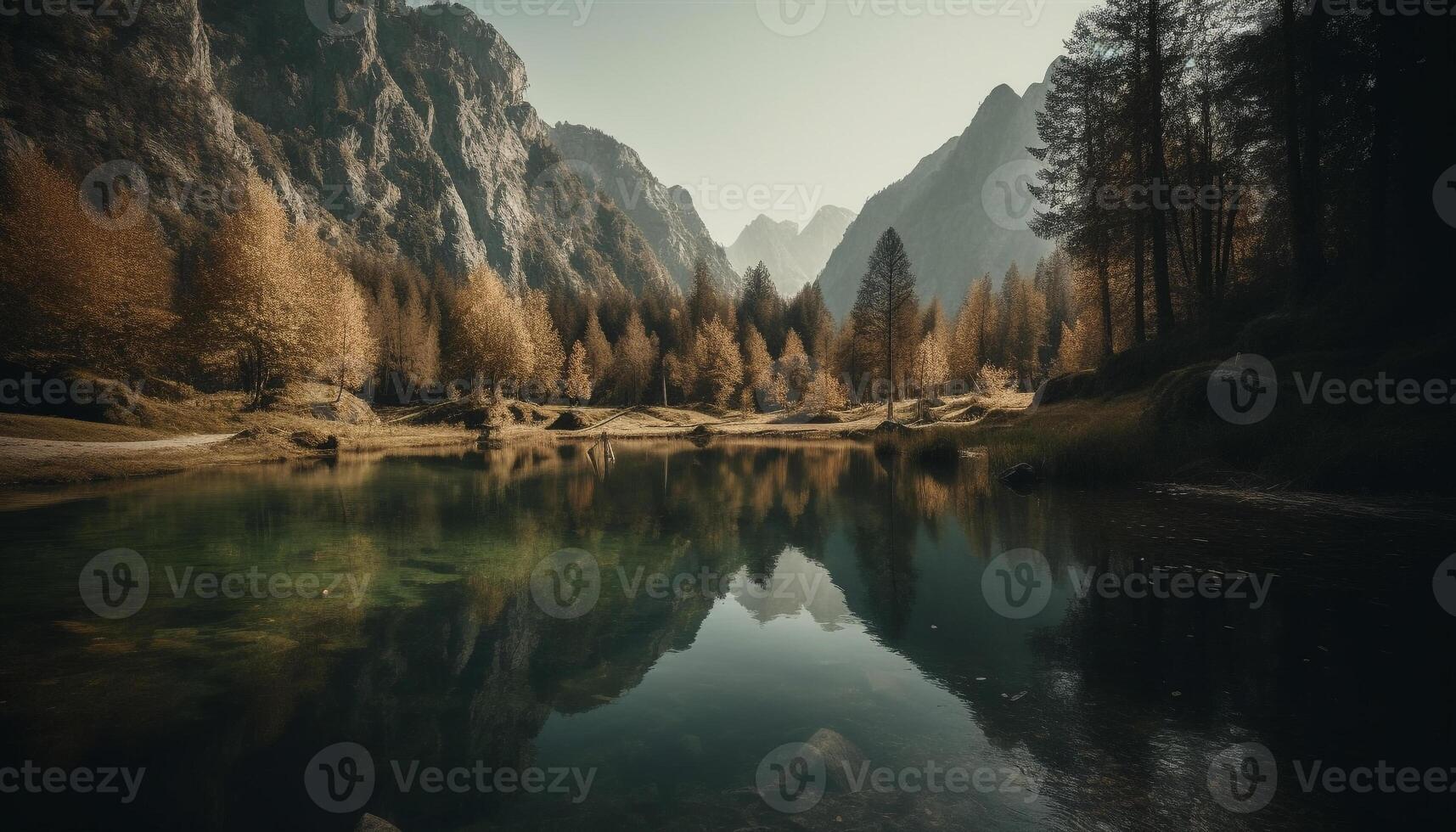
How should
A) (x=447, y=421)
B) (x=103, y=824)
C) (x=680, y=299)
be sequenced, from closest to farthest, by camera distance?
(x=103, y=824) → (x=447, y=421) → (x=680, y=299)

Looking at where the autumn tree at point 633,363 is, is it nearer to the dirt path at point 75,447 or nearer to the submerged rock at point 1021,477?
the dirt path at point 75,447

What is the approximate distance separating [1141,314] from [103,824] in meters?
34.4

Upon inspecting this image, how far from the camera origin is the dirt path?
2178 centimetres

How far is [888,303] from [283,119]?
166664 mm

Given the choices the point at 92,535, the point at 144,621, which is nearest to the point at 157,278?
the point at 92,535

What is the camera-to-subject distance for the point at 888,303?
183 ft

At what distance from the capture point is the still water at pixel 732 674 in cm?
475

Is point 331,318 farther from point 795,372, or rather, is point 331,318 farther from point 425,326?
point 795,372

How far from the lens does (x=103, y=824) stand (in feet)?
14.5

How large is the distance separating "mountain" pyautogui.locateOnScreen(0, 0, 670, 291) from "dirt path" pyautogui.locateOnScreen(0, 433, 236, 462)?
6184cm

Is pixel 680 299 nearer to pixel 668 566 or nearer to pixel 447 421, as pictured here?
pixel 447 421

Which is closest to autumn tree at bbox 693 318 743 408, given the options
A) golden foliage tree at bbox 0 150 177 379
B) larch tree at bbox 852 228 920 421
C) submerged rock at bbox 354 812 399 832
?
larch tree at bbox 852 228 920 421

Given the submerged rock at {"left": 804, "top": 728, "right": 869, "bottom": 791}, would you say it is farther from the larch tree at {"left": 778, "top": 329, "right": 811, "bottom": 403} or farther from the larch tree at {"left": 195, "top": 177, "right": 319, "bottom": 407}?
the larch tree at {"left": 778, "top": 329, "right": 811, "bottom": 403}

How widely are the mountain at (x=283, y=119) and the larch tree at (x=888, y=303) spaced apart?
6611cm
